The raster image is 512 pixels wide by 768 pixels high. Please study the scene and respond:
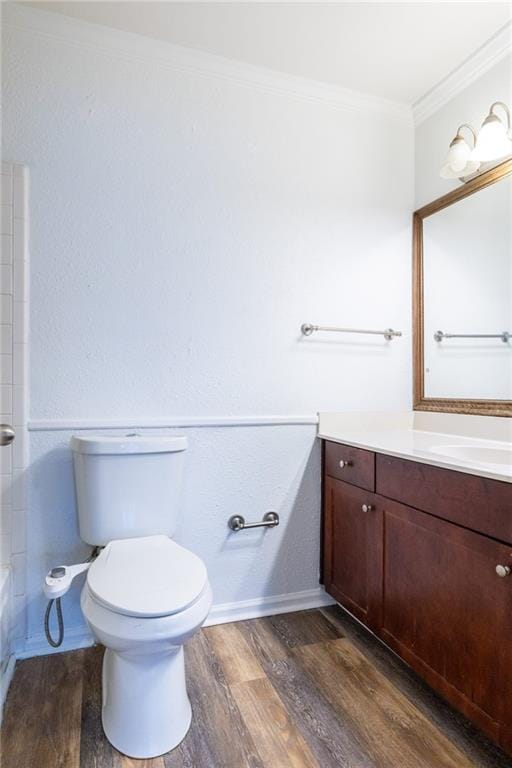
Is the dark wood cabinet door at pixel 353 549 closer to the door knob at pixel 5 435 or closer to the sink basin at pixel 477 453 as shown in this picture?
the sink basin at pixel 477 453

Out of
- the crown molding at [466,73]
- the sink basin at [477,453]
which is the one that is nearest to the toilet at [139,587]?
the sink basin at [477,453]

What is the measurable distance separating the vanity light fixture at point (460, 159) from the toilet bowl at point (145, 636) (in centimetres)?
175

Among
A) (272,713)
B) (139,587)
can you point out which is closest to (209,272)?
(139,587)

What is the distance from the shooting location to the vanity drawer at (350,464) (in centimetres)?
153

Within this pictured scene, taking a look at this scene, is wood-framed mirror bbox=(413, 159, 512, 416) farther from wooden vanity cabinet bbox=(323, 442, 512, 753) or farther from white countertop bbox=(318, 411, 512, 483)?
wooden vanity cabinet bbox=(323, 442, 512, 753)

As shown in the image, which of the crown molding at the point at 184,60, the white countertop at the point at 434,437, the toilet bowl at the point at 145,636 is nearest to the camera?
the toilet bowl at the point at 145,636

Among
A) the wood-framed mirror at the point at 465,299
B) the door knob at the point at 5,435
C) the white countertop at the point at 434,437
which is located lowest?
the white countertop at the point at 434,437

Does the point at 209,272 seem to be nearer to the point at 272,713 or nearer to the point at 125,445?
the point at 125,445

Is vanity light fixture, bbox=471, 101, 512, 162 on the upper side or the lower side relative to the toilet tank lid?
upper

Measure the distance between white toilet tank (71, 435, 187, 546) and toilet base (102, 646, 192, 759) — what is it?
0.39m

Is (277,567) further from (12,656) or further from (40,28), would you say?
(40,28)

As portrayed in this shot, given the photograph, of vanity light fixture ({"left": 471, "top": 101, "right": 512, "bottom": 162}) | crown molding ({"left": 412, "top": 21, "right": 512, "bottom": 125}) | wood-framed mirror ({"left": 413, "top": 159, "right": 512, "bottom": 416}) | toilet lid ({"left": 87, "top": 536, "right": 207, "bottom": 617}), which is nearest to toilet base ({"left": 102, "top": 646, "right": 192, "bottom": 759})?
toilet lid ({"left": 87, "top": 536, "right": 207, "bottom": 617})

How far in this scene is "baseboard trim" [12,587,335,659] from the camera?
1484 mm

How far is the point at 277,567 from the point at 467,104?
2.12 m
